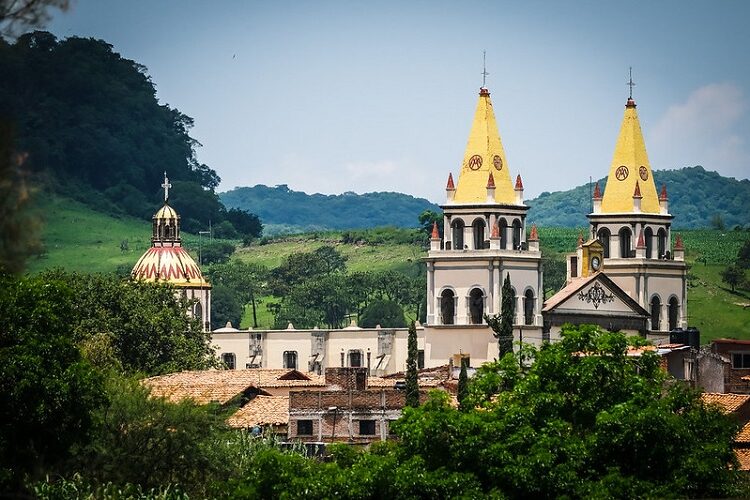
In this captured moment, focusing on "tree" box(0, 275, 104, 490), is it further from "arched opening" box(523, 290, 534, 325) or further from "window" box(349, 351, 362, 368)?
"window" box(349, 351, 362, 368)

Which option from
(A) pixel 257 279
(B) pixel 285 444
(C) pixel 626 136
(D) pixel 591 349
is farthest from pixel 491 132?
(A) pixel 257 279

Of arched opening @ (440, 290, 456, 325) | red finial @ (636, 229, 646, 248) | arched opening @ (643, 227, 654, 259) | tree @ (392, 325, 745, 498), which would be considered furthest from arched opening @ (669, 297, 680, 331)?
tree @ (392, 325, 745, 498)

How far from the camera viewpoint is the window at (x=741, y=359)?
84562 mm

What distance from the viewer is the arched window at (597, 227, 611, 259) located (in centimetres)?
11019

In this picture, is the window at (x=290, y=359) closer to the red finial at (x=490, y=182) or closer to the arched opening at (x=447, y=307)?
the arched opening at (x=447, y=307)

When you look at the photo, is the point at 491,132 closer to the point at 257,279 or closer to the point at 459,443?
the point at 459,443

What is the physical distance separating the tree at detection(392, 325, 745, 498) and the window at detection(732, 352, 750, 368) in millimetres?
35869

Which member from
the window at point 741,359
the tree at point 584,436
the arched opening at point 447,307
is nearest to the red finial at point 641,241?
the arched opening at point 447,307

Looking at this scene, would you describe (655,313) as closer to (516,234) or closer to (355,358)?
(516,234)

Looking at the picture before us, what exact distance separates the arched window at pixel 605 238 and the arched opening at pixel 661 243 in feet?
9.38

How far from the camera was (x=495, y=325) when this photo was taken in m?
95.1

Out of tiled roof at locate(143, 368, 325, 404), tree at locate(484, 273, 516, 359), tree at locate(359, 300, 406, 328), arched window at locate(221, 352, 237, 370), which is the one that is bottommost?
tiled roof at locate(143, 368, 325, 404)

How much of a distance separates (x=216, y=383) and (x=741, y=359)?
933 inches

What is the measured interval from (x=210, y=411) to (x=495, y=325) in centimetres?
4231
